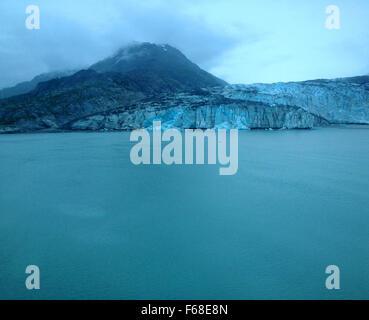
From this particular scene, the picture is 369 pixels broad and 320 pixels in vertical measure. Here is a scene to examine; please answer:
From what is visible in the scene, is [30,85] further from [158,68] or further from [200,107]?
[200,107]

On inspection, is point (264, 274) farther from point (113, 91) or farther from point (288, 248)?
point (113, 91)

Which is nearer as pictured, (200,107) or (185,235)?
(185,235)

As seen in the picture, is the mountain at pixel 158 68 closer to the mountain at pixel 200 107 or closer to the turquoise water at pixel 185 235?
the mountain at pixel 200 107

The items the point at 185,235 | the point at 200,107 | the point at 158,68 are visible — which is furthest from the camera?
the point at 158,68

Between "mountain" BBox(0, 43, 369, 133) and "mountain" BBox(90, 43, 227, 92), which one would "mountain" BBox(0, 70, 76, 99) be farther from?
"mountain" BBox(0, 43, 369, 133)

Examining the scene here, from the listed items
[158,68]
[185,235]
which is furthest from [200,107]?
[158,68]

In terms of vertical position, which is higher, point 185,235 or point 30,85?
point 30,85
